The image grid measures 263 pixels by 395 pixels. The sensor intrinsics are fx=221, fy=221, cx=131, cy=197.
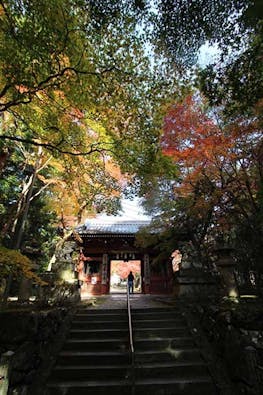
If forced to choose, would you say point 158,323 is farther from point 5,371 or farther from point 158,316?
point 5,371

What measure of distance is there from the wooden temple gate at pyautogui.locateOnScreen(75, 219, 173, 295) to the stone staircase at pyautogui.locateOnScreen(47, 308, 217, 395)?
31.3 feet

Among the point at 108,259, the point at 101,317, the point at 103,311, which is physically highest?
the point at 108,259

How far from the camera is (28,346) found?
4836 millimetres

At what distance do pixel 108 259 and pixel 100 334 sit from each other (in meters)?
11.4

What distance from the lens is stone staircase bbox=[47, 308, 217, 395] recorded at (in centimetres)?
464

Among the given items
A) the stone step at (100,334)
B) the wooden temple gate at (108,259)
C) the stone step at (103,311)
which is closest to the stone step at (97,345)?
the stone step at (100,334)

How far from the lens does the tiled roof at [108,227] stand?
1645 cm

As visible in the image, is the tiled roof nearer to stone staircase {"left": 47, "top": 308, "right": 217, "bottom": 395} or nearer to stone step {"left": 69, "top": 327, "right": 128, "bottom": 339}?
stone staircase {"left": 47, "top": 308, "right": 217, "bottom": 395}

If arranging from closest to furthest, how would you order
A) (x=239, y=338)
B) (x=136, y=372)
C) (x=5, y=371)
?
(x=5, y=371)
(x=239, y=338)
(x=136, y=372)

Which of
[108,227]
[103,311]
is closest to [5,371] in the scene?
[103,311]

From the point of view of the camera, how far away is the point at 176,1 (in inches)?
209

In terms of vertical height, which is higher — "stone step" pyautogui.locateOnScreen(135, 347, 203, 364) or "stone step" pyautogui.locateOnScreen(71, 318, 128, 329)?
"stone step" pyautogui.locateOnScreen(71, 318, 128, 329)

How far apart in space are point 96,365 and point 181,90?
774cm

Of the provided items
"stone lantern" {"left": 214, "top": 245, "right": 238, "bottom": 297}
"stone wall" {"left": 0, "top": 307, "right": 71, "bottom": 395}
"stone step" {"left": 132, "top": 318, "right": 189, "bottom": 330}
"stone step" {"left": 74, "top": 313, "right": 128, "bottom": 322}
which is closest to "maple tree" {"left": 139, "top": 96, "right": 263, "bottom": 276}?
"stone lantern" {"left": 214, "top": 245, "right": 238, "bottom": 297}
